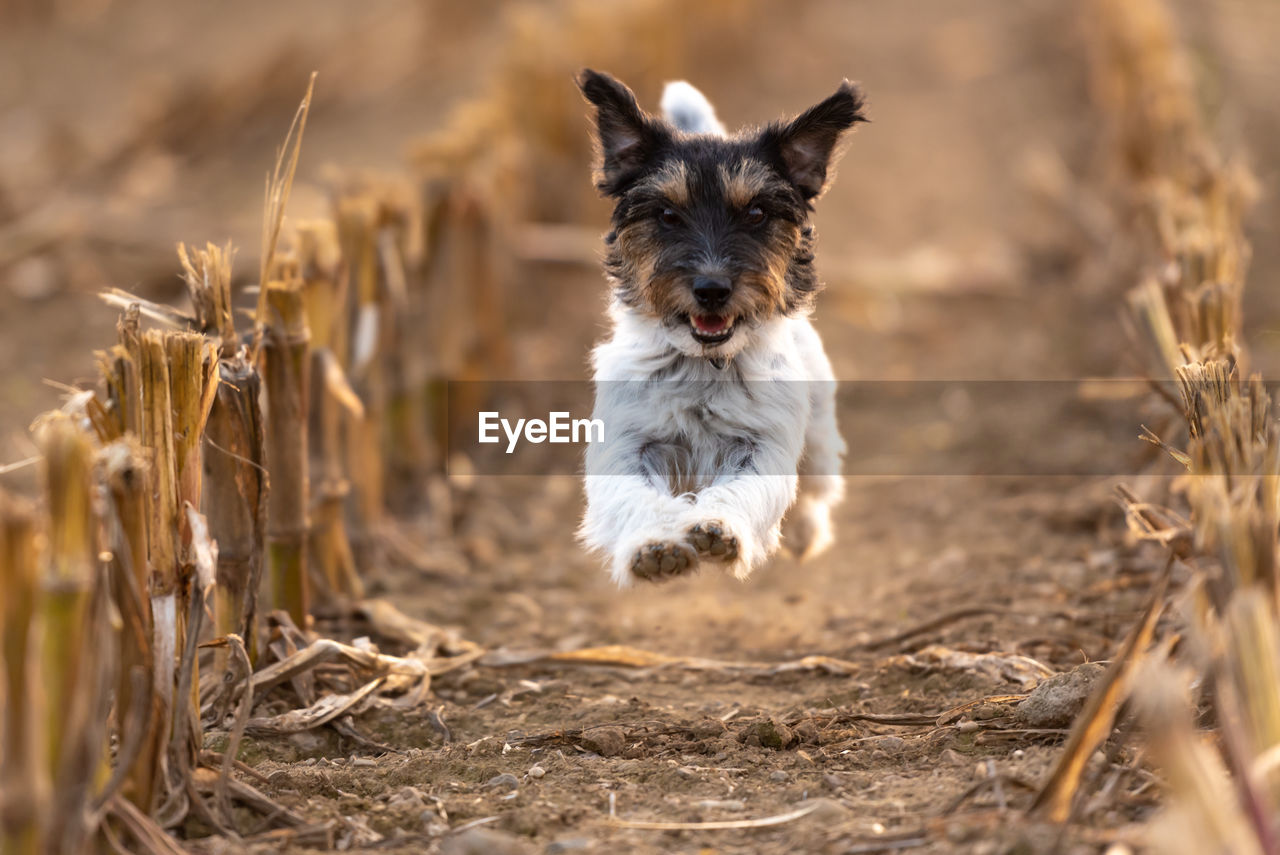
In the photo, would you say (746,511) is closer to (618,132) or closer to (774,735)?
(774,735)

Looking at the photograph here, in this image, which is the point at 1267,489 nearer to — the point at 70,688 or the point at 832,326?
the point at 70,688

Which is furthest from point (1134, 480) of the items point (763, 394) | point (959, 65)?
point (959, 65)

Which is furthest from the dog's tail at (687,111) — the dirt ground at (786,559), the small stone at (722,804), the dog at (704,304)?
the small stone at (722,804)

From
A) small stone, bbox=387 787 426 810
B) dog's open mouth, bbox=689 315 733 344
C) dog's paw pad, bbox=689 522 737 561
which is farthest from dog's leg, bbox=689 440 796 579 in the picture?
small stone, bbox=387 787 426 810

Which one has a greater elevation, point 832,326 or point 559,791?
point 832,326

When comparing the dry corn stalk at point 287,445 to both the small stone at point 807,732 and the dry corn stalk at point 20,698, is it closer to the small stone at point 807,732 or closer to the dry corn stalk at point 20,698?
the small stone at point 807,732

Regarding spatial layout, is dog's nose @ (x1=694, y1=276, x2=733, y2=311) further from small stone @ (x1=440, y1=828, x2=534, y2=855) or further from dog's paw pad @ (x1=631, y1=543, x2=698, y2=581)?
small stone @ (x1=440, y1=828, x2=534, y2=855)
